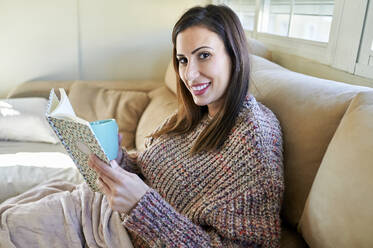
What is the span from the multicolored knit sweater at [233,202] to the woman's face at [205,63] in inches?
4.5

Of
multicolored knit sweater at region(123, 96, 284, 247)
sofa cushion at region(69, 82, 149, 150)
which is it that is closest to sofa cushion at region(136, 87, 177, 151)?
sofa cushion at region(69, 82, 149, 150)

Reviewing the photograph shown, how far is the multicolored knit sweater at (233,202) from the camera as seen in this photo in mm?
784

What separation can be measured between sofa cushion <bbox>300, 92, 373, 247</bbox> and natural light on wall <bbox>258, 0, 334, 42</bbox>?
75cm

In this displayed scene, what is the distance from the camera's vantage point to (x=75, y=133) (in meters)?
0.77

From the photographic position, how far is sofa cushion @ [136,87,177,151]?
1.88m

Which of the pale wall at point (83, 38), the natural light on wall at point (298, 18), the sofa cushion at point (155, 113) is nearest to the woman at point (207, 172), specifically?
the natural light on wall at point (298, 18)

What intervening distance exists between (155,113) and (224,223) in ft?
4.13

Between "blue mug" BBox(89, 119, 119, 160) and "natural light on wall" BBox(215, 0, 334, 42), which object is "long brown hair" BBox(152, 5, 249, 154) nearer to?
"blue mug" BBox(89, 119, 119, 160)

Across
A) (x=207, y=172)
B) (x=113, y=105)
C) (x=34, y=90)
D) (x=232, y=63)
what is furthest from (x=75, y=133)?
(x=34, y=90)

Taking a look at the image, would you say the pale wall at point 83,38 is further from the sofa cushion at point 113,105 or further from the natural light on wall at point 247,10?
the sofa cushion at point 113,105

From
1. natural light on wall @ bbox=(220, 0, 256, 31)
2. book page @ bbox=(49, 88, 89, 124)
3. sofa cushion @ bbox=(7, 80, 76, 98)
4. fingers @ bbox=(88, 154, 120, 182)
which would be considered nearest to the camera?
book page @ bbox=(49, 88, 89, 124)

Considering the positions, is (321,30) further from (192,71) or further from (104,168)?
(104,168)

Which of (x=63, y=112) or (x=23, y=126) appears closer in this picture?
(x=63, y=112)

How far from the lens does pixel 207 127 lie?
3.20 ft
